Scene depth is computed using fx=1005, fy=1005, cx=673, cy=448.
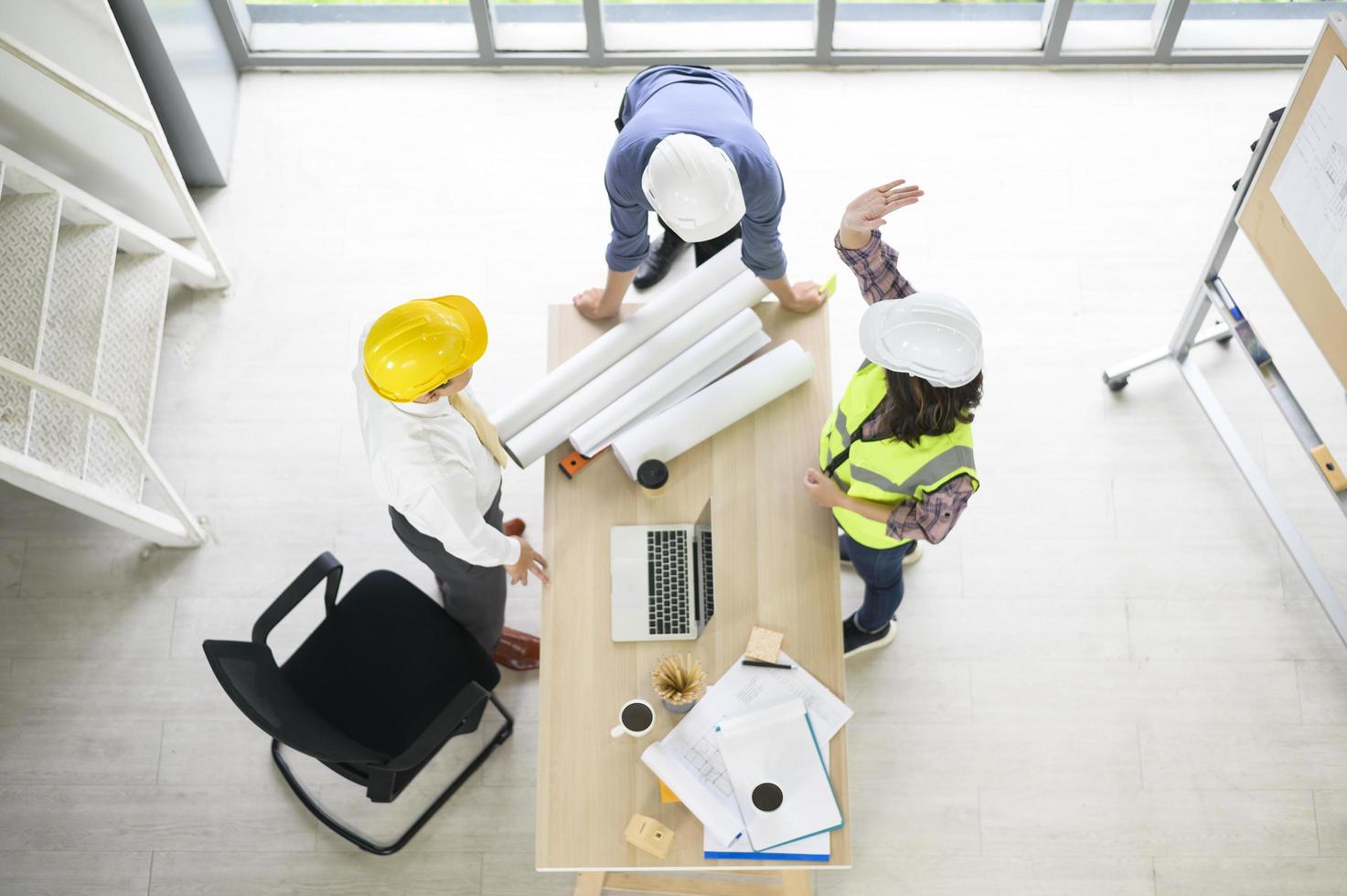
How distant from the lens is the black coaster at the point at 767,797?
219 centimetres

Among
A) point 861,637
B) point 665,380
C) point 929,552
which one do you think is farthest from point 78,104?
point 929,552

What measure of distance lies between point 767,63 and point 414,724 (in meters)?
2.93

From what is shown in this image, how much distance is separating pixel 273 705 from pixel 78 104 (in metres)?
2.11

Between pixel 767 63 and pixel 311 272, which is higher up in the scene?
pixel 767 63

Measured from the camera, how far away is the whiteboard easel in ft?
8.29

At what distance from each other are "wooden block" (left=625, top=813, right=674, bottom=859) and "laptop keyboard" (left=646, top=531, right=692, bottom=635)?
1.39 feet

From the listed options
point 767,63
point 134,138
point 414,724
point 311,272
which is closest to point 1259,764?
point 414,724

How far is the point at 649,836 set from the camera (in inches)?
86.5

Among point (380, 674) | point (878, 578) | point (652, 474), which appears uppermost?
point (652, 474)

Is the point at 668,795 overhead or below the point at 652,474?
below

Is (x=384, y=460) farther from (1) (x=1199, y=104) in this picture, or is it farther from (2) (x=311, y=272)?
(1) (x=1199, y=104)

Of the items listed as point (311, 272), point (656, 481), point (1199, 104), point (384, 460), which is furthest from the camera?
point (1199, 104)

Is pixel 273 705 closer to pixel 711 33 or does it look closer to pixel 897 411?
pixel 897 411

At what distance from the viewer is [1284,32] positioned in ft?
13.5
